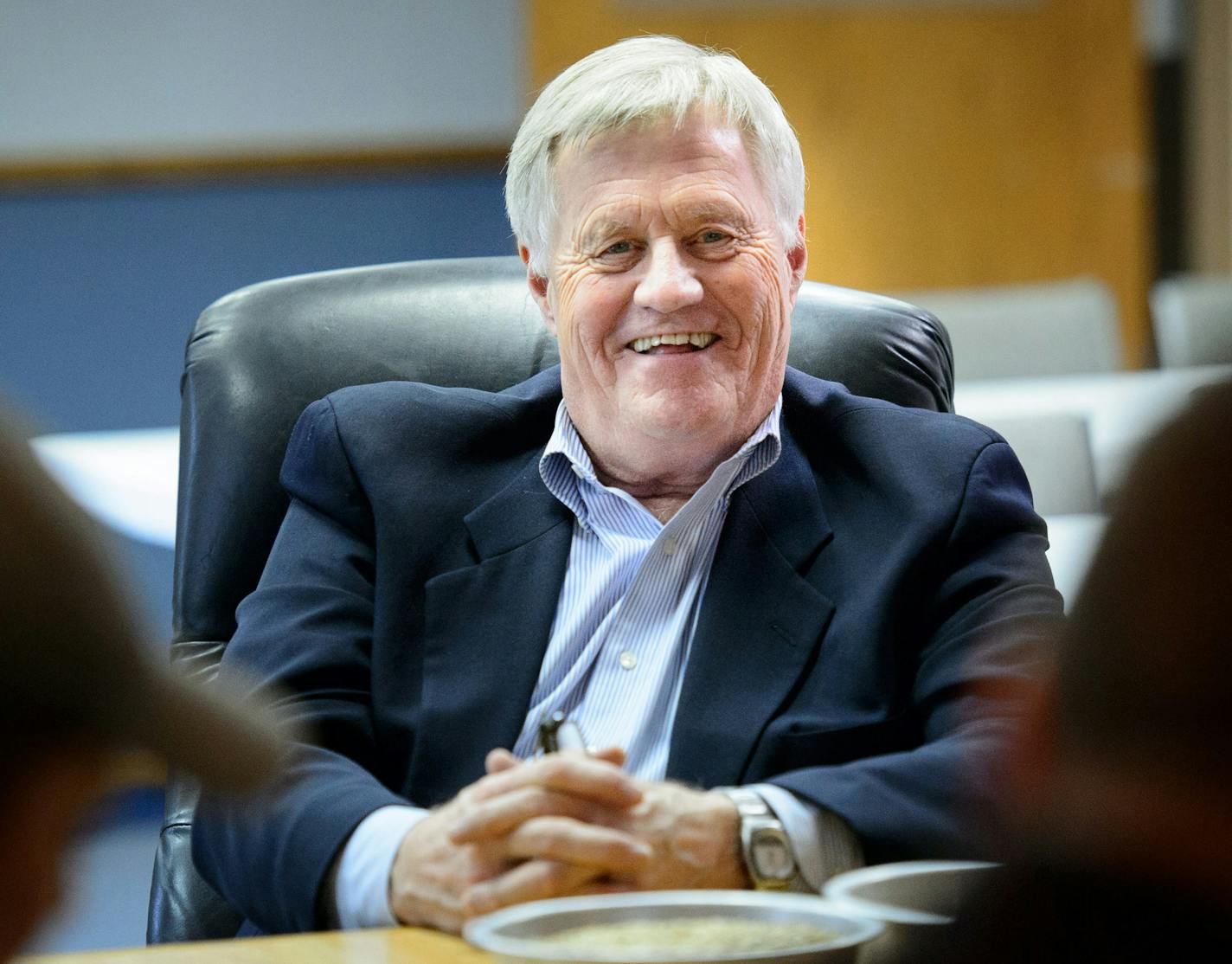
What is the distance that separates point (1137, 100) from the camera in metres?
5.10

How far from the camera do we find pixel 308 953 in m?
0.83

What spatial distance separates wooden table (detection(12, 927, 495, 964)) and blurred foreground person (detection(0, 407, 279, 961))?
20.6 inches

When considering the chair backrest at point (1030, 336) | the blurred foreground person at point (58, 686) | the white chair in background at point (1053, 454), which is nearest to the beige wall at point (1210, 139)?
the chair backrest at point (1030, 336)

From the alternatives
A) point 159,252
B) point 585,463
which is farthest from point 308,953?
point 159,252

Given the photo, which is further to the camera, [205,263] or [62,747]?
[205,263]

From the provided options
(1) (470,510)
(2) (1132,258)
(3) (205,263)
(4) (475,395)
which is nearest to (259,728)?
(1) (470,510)

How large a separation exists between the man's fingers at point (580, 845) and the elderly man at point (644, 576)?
0.4 inches

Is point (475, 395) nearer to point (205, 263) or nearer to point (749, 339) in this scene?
point (749, 339)

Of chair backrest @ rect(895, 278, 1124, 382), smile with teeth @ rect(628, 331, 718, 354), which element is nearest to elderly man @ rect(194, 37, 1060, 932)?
smile with teeth @ rect(628, 331, 718, 354)

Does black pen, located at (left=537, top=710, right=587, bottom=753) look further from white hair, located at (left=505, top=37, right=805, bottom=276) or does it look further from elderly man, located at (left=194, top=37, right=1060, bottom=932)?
white hair, located at (left=505, top=37, right=805, bottom=276)

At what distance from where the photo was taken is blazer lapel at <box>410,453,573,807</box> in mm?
1303

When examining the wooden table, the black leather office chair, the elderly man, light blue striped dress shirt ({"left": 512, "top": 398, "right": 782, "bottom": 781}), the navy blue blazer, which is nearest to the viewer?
the wooden table

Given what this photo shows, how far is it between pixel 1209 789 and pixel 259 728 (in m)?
0.22

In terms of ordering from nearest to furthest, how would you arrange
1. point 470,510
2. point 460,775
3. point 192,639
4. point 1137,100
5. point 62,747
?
point 62,747 → point 460,775 → point 470,510 → point 192,639 → point 1137,100
